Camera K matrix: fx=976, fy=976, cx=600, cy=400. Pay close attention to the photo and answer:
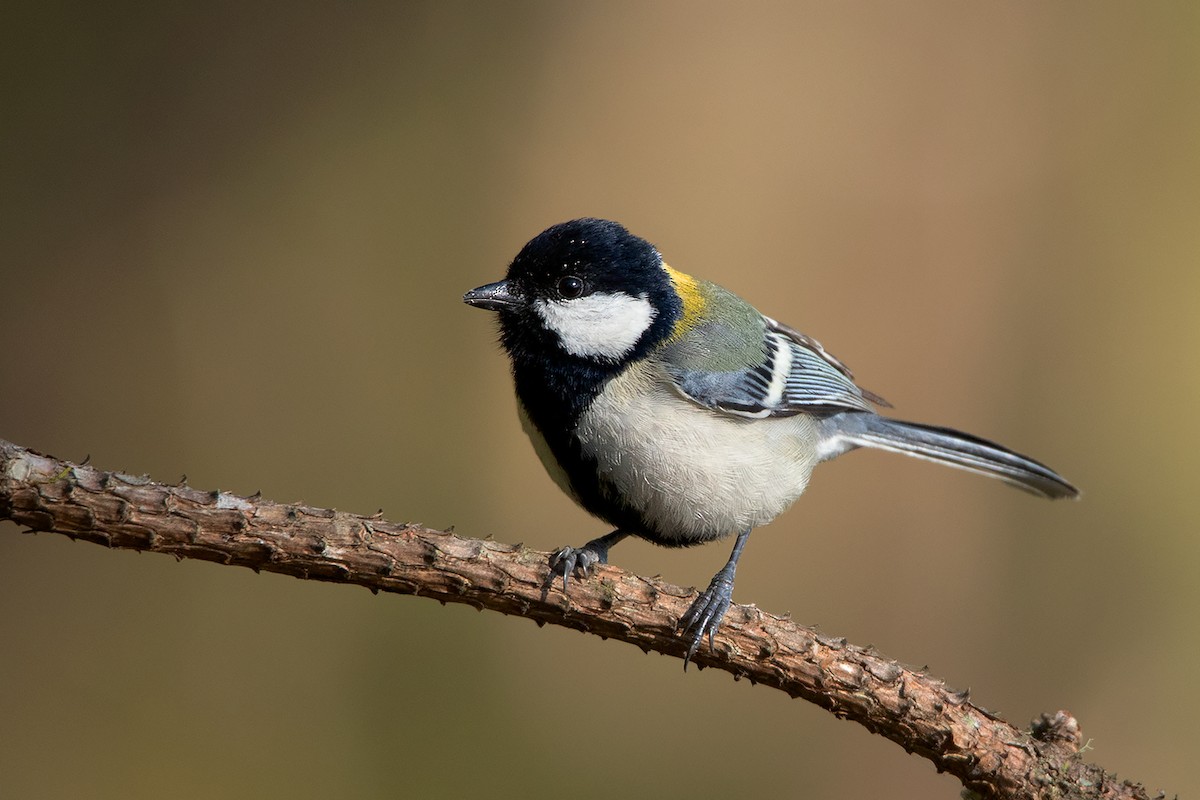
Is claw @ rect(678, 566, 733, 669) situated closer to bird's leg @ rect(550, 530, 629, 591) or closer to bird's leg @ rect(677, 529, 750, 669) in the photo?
bird's leg @ rect(677, 529, 750, 669)

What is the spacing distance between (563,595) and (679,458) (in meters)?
0.49

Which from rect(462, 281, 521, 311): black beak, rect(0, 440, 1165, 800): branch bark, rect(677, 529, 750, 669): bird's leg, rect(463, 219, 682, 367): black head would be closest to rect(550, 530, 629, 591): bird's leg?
rect(0, 440, 1165, 800): branch bark

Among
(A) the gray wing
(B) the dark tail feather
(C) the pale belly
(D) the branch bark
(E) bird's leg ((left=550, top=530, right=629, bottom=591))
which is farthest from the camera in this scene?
(B) the dark tail feather

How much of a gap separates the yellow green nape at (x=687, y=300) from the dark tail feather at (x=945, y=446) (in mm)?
497

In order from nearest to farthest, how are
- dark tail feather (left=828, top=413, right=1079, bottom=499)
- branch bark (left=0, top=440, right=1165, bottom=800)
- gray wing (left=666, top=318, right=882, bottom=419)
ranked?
1. branch bark (left=0, top=440, right=1165, bottom=800)
2. gray wing (left=666, top=318, right=882, bottom=419)
3. dark tail feather (left=828, top=413, right=1079, bottom=499)

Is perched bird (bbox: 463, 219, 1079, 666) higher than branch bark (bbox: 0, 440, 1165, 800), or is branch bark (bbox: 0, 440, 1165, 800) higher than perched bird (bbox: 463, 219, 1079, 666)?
perched bird (bbox: 463, 219, 1079, 666)

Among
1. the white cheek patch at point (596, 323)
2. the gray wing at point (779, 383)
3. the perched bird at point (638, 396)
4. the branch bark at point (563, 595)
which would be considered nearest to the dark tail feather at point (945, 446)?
the gray wing at point (779, 383)

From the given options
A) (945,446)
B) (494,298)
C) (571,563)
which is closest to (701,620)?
(571,563)

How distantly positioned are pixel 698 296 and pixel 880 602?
1383mm

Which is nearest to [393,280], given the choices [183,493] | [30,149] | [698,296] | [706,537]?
[30,149]

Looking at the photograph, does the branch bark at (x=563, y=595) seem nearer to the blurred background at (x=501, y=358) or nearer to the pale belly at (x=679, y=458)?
the pale belly at (x=679, y=458)

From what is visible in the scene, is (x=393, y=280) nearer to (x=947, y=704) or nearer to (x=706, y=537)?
(x=706, y=537)

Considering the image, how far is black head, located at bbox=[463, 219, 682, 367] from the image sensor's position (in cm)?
204

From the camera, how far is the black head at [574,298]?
6.71ft
